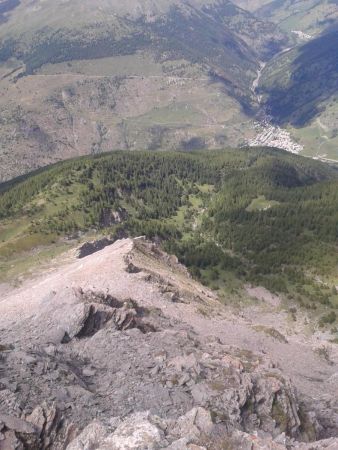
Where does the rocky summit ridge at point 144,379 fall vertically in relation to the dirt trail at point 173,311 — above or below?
above

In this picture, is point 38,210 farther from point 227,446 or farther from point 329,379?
point 227,446

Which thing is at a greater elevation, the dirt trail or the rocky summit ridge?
the rocky summit ridge

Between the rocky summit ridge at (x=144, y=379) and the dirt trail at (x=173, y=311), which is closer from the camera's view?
the rocky summit ridge at (x=144, y=379)

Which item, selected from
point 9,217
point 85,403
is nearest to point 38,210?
point 9,217

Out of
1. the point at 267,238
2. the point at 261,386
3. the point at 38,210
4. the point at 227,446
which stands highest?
the point at 227,446

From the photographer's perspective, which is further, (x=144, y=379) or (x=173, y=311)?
(x=173, y=311)

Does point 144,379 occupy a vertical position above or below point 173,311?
above

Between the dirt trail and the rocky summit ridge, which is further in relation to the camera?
the dirt trail

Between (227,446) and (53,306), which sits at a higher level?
(227,446)
